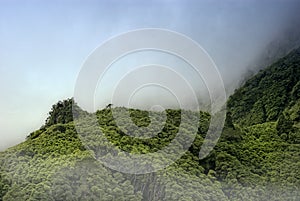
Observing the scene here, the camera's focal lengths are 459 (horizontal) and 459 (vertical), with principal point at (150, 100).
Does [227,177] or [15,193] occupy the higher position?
[15,193]

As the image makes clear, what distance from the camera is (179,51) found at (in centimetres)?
3497

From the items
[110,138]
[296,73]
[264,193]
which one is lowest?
[264,193]

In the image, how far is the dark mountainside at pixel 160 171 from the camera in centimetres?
2433

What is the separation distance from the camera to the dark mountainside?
2433cm

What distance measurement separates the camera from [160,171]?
2566 centimetres

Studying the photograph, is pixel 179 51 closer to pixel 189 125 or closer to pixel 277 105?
pixel 189 125

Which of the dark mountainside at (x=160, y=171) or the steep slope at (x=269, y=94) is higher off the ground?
the steep slope at (x=269, y=94)

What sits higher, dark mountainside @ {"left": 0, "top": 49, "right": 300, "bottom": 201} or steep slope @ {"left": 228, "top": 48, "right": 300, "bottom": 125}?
steep slope @ {"left": 228, "top": 48, "right": 300, "bottom": 125}

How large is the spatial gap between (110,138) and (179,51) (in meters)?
10.4

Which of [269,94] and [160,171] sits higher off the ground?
[269,94]

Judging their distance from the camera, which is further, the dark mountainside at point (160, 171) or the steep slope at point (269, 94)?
the steep slope at point (269, 94)

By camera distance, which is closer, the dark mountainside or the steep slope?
the dark mountainside

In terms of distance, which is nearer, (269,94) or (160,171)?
(160,171)

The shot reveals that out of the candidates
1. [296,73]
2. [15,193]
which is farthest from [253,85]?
[15,193]
